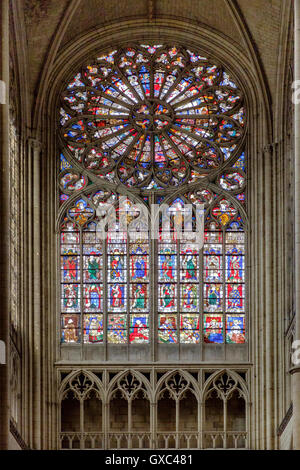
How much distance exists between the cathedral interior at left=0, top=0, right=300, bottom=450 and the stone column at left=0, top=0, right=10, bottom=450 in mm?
4167

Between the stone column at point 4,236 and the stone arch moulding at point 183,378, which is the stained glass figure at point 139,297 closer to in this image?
the stone arch moulding at point 183,378

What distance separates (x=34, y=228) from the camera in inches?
1400

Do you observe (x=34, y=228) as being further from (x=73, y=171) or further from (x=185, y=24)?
(x=185, y=24)

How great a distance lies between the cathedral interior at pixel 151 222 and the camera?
34.9 metres

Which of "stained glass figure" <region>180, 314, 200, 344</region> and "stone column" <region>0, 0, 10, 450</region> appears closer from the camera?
"stone column" <region>0, 0, 10, 450</region>

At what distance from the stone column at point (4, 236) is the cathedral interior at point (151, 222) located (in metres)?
4.17

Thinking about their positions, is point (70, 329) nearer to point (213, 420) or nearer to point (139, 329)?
point (139, 329)

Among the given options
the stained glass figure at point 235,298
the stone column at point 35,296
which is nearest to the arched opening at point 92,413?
the stone column at point 35,296

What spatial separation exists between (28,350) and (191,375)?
349 centimetres

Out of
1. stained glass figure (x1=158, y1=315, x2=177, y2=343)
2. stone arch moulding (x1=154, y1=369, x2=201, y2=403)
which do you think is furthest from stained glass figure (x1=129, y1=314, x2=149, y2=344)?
stone arch moulding (x1=154, y1=369, x2=201, y2=403)

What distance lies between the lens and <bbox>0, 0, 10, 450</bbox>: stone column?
93.2 ft

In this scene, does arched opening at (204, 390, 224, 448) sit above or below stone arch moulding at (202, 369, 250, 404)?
below

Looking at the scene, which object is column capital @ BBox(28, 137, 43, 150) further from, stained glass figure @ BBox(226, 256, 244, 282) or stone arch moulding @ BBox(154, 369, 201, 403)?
stone arch moulding @ BBox(154, 369, 201, 403)
